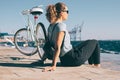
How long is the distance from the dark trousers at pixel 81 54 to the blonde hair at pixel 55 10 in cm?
63

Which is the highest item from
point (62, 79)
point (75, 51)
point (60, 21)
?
point (60, 21)

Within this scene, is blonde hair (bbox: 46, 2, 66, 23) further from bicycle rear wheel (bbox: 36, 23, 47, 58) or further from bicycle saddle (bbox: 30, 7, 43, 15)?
bicycle saddle (bbox: 30, 7, 43, 15)

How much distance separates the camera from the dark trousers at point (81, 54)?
4.63 meters

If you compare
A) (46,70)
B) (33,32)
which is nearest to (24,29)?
(33,32)

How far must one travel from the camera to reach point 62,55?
15.1 ft

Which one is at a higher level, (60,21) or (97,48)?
(60,21)

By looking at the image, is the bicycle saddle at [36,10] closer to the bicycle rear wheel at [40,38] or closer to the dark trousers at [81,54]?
the bicycle rear wheel at [40,38]

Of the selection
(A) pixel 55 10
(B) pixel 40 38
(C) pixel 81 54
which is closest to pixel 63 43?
(C) pixel 81 54

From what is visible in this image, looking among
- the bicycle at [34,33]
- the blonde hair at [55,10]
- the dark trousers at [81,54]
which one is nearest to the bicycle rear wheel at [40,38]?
the bicycle at [34,33]

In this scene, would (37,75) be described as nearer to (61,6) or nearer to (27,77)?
(27,77)

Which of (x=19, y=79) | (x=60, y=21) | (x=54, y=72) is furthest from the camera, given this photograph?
(x=60, y=21)

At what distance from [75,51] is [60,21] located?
601 millimetres

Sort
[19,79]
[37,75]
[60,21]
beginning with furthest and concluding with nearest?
1. [60,21]
2. [37,75]
3. [19,79]

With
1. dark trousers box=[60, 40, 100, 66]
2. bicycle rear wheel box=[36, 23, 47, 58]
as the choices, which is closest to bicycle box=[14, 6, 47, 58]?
bicycle rear wheel box=[36, 23, 47, 58]
